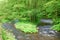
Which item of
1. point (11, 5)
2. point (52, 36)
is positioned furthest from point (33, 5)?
point (52, 36)

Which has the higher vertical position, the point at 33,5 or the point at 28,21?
the point at 33,5

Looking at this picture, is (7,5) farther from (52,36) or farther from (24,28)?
(52,36)

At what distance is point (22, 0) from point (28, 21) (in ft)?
11.1

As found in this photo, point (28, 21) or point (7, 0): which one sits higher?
point (7, 0)

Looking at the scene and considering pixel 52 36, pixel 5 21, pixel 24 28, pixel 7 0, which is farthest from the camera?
pixel 7 0

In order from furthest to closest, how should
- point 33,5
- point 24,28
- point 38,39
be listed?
point 33,5
point 24,28
point 38,39

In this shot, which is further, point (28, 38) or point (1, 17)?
point (1, 17)

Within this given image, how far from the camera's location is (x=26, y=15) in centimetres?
2131

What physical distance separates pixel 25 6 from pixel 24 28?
5.14 meters

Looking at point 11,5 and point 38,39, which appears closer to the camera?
point 38,39

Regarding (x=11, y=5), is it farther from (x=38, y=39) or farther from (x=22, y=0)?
(x=38, y=39)

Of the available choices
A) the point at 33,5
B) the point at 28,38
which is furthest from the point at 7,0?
the point at 28,38

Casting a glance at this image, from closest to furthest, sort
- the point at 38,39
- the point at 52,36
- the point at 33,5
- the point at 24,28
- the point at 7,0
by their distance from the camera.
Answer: the point at 38,39
the point at 52,36
the point at 24,28
the point at 33,5
the point at 7,0

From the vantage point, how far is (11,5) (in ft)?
74.6
